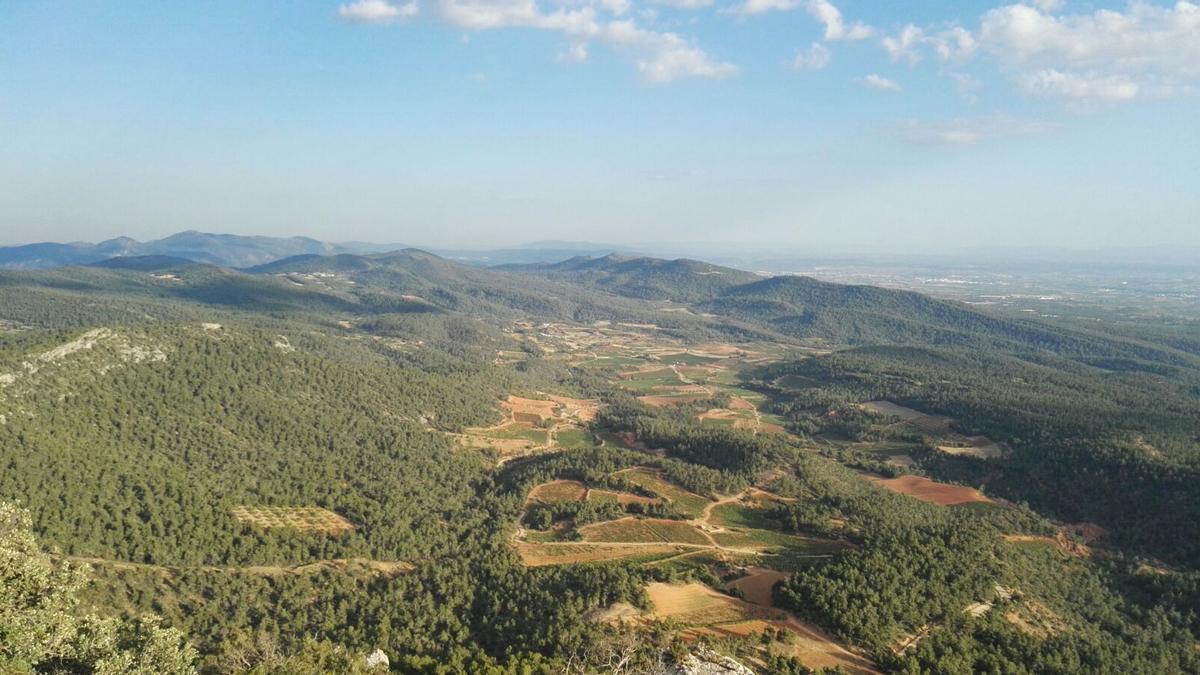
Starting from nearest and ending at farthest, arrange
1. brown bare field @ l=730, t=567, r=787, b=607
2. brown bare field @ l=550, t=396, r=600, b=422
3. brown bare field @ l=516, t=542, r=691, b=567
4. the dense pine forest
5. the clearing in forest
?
the dense pine forest → brown bare field @ l=730, t=567, r=787, b=607 → brown bare field @ l=516, t=542, r=691, b=567 → the clearing in forest → brown bare field @ l=550, t=396, r=600, b=422

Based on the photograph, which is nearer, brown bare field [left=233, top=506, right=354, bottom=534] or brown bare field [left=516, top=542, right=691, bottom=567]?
brown bare field [left=516, top=542, right=691, bottom=567]

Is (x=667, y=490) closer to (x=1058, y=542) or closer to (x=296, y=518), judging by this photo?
(x=296, y=518)

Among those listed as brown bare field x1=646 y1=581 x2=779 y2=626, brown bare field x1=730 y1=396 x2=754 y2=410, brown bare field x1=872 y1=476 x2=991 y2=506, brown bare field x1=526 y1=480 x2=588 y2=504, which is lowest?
brown bare field x1=872 y1=476 x2=991 y2=506

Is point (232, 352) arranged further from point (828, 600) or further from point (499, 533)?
point (828, 600)

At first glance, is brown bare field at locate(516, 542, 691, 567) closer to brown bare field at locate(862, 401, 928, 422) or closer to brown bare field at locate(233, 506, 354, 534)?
brown bare field at locate(233, 506, 354, 534)

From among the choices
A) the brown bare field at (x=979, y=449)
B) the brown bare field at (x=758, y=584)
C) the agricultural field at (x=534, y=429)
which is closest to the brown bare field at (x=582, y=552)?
the brown bare field at (x=758, y=584)

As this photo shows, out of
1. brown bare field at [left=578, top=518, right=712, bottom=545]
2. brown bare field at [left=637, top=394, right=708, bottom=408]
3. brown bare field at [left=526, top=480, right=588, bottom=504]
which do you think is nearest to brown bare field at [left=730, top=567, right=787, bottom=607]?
brown bare field at [left=578, top=518, right=712, bottom=545]
